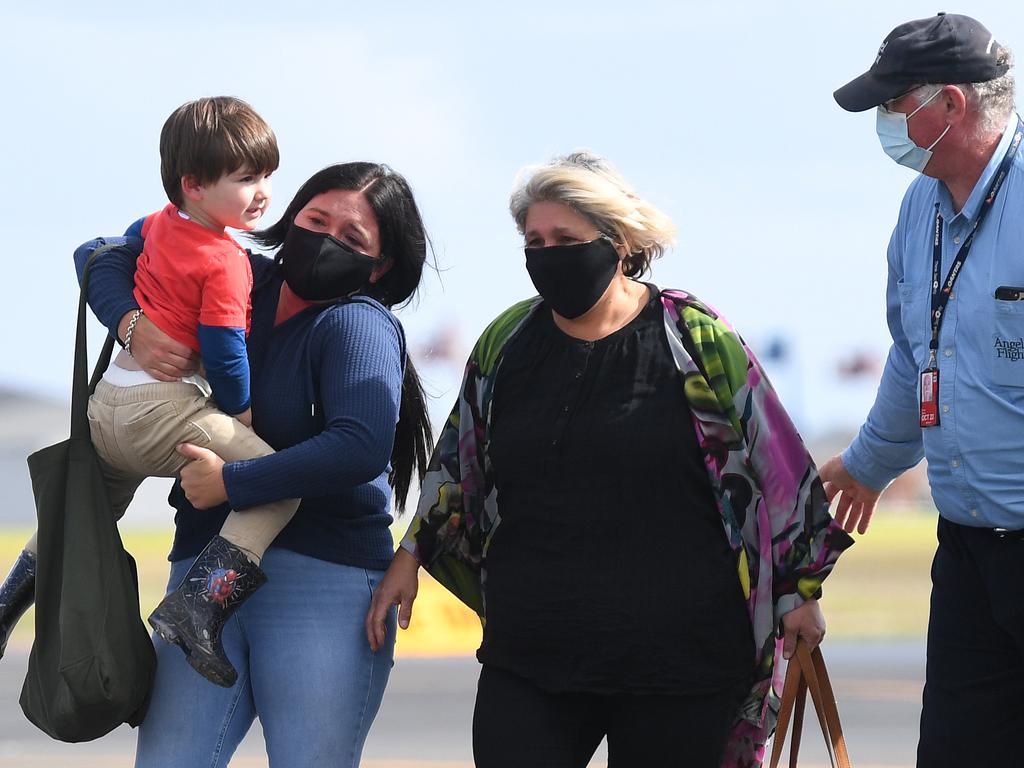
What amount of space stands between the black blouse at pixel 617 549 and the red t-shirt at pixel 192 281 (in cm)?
72

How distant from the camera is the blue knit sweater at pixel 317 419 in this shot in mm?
3229

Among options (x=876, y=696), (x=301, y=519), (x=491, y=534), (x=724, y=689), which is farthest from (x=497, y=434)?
(x=876, y=696)

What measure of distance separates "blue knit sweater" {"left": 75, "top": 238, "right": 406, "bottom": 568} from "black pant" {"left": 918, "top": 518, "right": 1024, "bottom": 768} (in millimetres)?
1336

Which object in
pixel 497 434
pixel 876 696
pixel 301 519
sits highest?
pixel 497 434

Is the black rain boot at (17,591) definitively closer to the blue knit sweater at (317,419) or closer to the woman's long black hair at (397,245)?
the blue knit sweater at (317,419)

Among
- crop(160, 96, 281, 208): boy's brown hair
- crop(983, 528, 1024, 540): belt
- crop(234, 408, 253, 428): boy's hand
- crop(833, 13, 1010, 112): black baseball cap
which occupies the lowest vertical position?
crop(983, 528, 1024, 540): belt

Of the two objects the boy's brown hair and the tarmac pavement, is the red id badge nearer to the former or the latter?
the boy's brown hair

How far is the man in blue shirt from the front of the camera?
3.14m

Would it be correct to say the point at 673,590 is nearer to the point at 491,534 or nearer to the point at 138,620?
the point at 491,534

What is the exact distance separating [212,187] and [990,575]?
196cm

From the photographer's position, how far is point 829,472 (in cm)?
396

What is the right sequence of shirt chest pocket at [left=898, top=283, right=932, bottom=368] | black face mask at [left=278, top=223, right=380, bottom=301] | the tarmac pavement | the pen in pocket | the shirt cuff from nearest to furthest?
1. the pen in pocket
2. shirt chest pocket at [left=898, top=283, right=932, bottom=368]
3. black face mask at [left=278, top=223, right=380, bottom=301]
4. the shirt cuff
5. the tarmac pavement

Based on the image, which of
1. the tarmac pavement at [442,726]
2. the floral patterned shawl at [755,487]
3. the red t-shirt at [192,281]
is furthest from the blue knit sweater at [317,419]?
the tarmac pavement at [442,726]

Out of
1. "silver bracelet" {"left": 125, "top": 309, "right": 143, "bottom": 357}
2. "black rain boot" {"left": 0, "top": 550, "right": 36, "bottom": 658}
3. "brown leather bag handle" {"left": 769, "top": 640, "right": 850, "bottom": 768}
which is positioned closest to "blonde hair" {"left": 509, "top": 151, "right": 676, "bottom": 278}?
"silver bracelet" {"left": 125, "top": 309, "right": 143, "bottom": 357}
